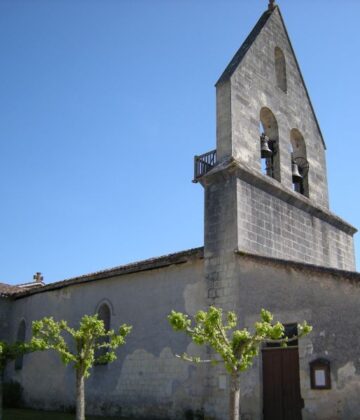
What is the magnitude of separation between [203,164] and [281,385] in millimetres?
6154

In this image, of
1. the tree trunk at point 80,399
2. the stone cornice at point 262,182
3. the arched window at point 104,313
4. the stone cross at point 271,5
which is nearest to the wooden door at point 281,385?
the tree trunk at point 80,399

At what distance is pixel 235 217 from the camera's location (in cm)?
1292

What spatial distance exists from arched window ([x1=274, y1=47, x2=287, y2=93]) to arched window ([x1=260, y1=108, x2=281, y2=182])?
171 centimetres

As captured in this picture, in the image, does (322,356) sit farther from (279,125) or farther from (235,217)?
(279,125)

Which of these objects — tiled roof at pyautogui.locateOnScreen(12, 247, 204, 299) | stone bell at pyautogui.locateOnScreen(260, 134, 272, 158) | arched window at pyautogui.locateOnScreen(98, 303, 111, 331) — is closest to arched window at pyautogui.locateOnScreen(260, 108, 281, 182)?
stone bell at pyautogui.locateOnScreen(260, 134, 272, 158)

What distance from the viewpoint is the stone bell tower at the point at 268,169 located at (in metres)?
13.2

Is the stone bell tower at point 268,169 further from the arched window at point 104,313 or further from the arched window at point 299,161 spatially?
the arched window at point 104,313

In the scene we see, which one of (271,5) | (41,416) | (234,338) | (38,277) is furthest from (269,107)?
(38,277)

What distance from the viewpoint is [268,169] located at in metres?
15.5

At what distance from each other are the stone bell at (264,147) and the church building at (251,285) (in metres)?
0.04

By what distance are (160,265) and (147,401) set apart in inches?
145

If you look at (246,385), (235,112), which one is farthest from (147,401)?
(235,112)

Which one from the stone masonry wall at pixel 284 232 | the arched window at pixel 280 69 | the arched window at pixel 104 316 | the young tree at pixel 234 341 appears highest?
the arched window at pixel 280 69

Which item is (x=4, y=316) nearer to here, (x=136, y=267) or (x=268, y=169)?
(x=136, y=267)
